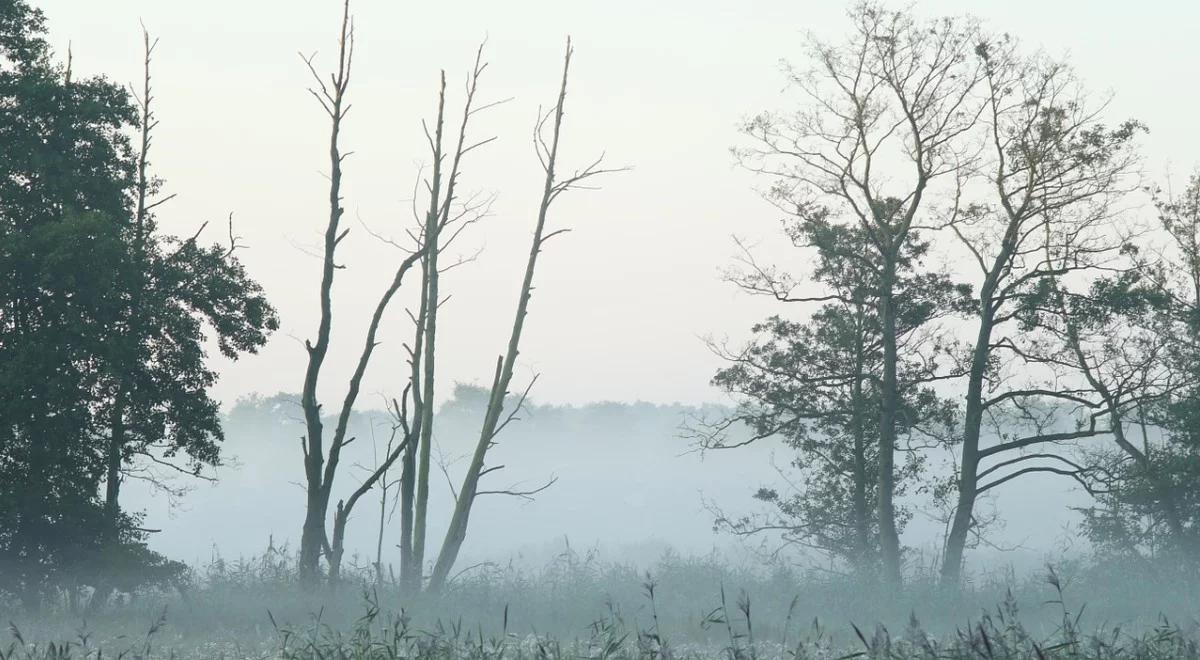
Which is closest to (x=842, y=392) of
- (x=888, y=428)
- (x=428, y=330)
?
(x=888, y=428)

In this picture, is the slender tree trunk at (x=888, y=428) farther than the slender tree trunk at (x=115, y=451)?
Yes

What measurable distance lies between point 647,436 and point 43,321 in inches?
3952

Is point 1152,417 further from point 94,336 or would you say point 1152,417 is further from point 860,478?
point 94,336

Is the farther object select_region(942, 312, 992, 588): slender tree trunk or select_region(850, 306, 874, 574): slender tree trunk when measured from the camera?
select_region(850, 306, 874, 574): slender tree trunk

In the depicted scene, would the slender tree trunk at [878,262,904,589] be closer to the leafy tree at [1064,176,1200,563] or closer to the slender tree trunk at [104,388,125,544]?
the leafy tree at [1064,176,1200,563]

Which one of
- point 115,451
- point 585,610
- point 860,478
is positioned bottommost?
point 585,610

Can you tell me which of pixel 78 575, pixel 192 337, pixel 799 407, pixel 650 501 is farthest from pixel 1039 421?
pixel 650 501

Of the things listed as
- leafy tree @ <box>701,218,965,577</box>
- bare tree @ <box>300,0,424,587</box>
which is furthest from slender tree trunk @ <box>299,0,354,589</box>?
leafy tree @ <box>701,218,965,577</box>

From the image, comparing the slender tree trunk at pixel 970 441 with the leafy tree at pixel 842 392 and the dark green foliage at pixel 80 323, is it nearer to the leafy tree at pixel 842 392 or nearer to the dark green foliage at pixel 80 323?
the leafy tree at pixel 842 392

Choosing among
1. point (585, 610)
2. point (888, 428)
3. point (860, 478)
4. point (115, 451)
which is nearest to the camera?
point (585, 610)

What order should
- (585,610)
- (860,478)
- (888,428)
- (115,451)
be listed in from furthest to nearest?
(860,478), (888,428), (115,451), (585,610)

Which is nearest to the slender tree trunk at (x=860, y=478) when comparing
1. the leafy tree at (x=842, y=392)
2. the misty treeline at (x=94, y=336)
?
the leafy tree at (x=842, y=392)

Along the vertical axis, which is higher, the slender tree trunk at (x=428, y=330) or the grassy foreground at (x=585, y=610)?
the slender tree trunk at (x=428, y=330)

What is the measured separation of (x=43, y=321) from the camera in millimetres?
16625
